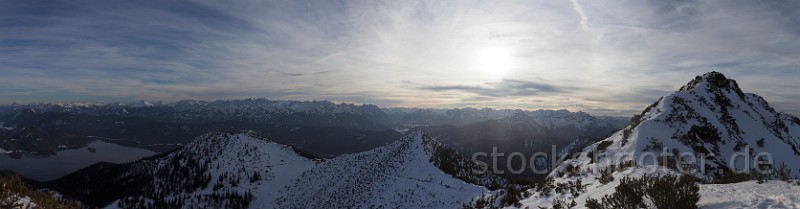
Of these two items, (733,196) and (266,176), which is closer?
(733,196)

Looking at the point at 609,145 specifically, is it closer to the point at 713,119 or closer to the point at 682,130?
the point at 682,130

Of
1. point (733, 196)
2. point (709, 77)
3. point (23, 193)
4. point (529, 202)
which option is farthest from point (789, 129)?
point (23, 193)

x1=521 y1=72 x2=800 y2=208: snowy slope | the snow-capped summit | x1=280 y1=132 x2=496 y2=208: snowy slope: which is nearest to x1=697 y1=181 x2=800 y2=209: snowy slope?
x1=521 y1=72 x2=800 y2=208: snowy slope

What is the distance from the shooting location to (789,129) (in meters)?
52.0

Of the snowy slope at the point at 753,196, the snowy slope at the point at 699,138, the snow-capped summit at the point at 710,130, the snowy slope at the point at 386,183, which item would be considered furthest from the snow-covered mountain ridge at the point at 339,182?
the snowy slope at the point at 753,196

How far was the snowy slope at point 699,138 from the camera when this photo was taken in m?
32.8

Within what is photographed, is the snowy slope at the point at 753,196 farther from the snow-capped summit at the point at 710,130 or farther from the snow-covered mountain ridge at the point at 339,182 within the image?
the snow-covered mountain ridge at the point at 339,182

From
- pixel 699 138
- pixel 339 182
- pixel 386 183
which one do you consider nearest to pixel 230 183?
pixel 339 182

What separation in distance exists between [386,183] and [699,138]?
237ft

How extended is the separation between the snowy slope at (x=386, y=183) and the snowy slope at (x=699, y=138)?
3430 cm

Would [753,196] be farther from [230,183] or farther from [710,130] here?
[230,183]

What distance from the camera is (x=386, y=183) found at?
330 feet

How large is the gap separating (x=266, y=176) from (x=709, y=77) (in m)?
164

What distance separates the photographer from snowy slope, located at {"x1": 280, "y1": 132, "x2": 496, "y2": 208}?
81.5m
